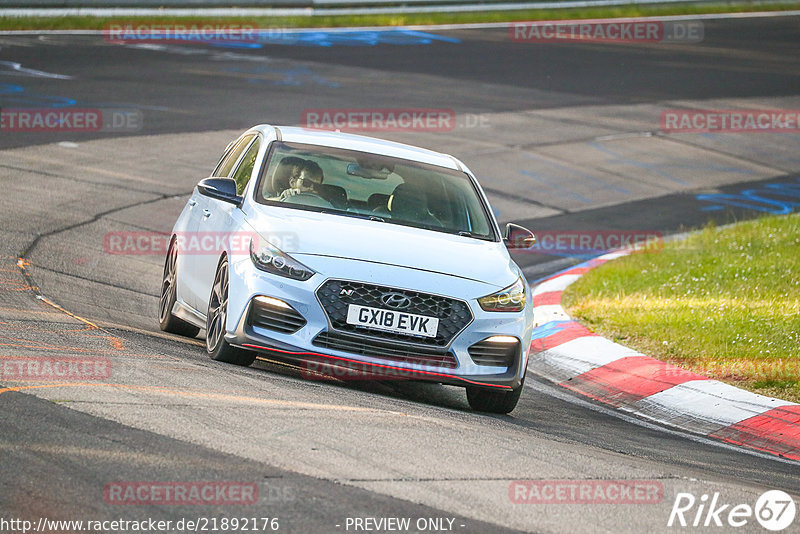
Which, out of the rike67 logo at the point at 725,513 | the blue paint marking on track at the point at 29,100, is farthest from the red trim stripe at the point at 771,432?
the blue paint marking on track at the point at 29,100

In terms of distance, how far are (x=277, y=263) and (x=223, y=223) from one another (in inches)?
42.4

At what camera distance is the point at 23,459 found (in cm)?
514

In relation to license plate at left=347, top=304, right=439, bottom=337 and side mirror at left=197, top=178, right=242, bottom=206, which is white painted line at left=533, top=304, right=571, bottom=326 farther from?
license plate at left=347, top=304, right=439, bottom=337

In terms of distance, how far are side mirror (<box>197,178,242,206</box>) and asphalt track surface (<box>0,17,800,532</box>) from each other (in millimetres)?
1103

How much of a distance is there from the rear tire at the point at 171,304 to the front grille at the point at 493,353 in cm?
269

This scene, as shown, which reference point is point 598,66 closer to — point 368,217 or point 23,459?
point 368,217

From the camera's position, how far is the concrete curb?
27.6ft

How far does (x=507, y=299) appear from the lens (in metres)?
7.91

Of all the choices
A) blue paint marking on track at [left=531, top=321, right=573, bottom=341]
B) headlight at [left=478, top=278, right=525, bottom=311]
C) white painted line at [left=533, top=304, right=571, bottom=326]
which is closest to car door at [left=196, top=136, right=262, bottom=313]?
headlight at [left=478, top=278, right=525, bottom=311]

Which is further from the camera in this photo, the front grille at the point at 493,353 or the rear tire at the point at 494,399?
the rear tire at the point at 494,399

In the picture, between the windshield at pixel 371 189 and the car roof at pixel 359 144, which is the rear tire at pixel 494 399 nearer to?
the windshield at pixel 371 189

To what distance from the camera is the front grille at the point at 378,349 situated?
7.51 m

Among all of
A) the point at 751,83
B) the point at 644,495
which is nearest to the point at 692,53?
the point at 751,83

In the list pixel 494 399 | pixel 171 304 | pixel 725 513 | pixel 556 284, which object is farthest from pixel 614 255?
pixel 725 513
